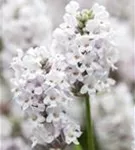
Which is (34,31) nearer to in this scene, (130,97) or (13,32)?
(13,32)

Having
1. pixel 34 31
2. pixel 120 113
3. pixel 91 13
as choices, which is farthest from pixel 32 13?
pixel 91 13

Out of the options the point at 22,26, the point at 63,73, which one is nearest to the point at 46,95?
the point at 63,73

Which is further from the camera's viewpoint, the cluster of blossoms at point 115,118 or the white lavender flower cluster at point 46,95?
the cluster of blossoms at point 115,118

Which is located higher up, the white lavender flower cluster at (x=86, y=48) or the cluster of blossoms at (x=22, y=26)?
the cluster of blossoms at (x=22, y=26)

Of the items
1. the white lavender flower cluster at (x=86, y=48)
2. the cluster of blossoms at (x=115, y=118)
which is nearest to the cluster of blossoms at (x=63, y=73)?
the white lavender flower cluster at (x=86, y=48)

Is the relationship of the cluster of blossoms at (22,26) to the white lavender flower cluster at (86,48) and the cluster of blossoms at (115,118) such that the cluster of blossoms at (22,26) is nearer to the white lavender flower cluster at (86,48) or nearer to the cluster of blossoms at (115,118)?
the cluster of blossoms at (115,118)

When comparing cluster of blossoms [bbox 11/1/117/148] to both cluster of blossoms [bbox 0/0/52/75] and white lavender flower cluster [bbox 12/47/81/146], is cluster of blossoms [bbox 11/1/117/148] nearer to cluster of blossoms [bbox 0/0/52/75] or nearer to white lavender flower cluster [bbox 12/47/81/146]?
white lavender flower cluster [bbox 12/47/81/146]
